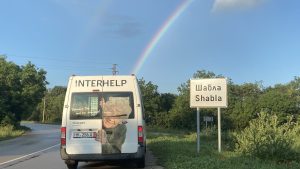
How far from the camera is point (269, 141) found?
1420 centimetres

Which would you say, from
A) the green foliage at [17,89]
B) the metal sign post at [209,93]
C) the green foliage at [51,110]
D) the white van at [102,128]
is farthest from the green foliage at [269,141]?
the green foliage at [51,110]

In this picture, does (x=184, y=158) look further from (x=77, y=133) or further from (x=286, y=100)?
(x=286, y=100)

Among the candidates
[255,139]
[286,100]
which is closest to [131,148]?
[255,139]

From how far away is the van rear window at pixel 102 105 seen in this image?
12930 millimetres

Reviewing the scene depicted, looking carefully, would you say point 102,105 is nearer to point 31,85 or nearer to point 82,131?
point 82,131

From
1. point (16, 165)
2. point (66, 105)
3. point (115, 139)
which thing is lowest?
point (16, 165)

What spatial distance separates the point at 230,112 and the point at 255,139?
6293cm

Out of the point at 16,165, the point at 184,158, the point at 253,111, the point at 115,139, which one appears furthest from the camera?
the point at 253,111

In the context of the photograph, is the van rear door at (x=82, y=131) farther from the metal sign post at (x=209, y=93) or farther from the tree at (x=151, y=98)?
the tree at (x=151, y=98)

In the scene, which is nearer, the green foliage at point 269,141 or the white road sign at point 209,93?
the green foliage at point 269,141

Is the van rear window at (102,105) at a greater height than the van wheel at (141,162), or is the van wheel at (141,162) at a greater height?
the van rear window at (102,105)

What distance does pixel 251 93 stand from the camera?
3932 inches

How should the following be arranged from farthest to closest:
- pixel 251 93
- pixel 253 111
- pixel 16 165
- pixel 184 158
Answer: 1. pixel 251 93
2. pixel 253 111
3. pixel 16 165
4. pixel 184 158

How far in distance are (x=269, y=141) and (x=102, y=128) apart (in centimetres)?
504
